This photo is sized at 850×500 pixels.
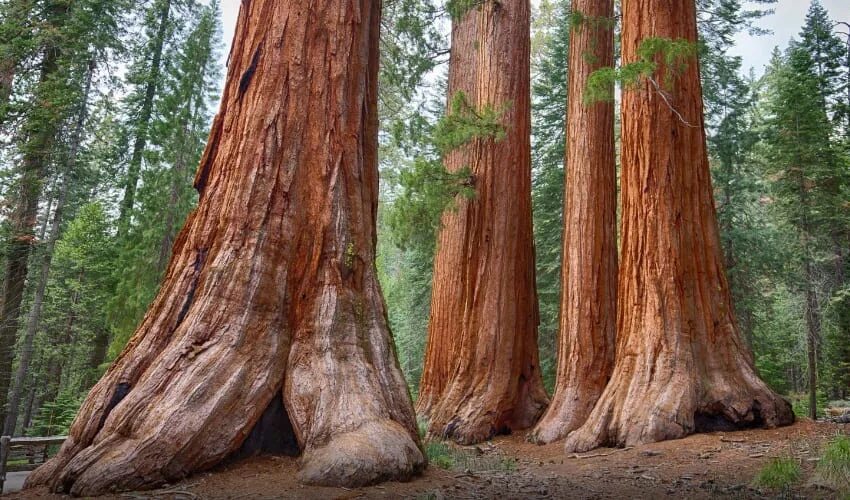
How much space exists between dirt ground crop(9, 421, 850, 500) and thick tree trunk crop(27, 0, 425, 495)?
0.58 feet

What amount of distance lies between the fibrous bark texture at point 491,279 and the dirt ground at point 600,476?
2.43 meters

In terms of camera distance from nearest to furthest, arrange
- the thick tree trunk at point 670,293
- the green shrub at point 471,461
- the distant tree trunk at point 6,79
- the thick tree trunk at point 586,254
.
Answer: the green shrub at point 471,461 < the thick tree trunk at point 670,293 < the thick tree trunk at point 586,254 < the distant tree trunk at point 6,79

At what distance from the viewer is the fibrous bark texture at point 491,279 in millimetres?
9344

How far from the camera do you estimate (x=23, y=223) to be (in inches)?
511

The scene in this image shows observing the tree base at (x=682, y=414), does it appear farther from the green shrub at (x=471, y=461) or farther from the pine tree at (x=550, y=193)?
the pine tree at (x=550, y=193)

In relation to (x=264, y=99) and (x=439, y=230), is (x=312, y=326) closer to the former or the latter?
(x=264, y=99)

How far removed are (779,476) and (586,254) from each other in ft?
18.8

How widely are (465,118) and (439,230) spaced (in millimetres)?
2090

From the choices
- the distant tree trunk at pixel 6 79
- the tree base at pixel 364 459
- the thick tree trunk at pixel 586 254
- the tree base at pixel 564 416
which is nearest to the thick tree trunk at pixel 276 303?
the tree base at pixel 364 459

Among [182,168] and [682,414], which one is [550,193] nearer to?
[182,168]

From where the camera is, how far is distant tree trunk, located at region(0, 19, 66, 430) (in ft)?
41.6

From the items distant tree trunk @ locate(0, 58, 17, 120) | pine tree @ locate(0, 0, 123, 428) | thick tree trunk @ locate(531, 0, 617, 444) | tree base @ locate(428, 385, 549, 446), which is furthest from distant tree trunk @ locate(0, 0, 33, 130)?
thick tree trunk @ locate(531, 0, 617, 444)

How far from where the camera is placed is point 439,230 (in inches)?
419

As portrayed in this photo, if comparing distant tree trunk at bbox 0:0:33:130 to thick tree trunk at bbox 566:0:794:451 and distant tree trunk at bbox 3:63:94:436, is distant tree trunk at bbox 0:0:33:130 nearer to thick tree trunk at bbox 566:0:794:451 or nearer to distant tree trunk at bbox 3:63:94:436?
distant tree trunk at bbox 3:63:94:436
